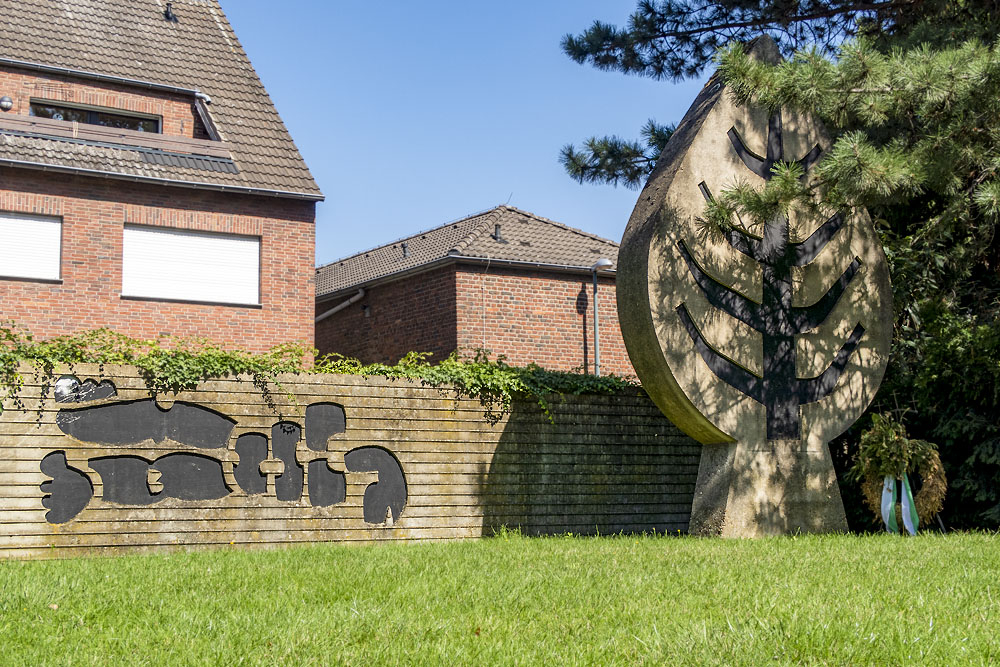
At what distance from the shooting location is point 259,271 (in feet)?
56.6

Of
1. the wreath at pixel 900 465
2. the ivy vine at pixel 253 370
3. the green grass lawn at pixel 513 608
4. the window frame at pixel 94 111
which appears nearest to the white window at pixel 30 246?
the window frame at pixel 94 111

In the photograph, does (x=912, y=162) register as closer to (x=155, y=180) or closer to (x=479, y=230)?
(x=155, y=180)

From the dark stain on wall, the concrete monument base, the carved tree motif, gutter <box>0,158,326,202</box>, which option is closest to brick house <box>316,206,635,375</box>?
gutter <box>0,158,326,202</box>

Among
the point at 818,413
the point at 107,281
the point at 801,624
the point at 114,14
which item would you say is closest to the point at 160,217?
the point at 107,281

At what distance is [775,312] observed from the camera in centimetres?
1063

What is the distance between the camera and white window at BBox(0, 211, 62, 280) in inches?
617

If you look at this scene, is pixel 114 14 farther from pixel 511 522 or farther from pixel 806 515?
pixel 806 515

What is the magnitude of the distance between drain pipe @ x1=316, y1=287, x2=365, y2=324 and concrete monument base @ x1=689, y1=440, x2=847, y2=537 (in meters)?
13.3

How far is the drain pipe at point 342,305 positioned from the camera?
896 inches

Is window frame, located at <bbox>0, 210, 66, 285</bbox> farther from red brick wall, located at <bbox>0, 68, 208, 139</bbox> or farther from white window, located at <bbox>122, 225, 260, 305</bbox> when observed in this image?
red brick wall, located at <bbox>0, 68, 208, 139</bbox>

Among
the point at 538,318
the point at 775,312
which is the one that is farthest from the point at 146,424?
the point at 538,318

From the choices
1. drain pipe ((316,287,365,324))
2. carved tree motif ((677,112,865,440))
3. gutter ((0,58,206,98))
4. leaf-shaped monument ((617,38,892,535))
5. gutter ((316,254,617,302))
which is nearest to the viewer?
leaf-shaped monument ((617,38,892,535))

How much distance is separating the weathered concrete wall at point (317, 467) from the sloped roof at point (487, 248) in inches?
367

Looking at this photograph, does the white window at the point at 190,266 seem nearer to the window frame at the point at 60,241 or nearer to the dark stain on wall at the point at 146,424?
the window frame at the point at 60,241
